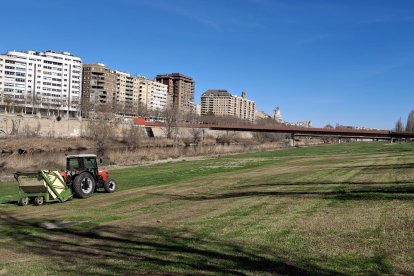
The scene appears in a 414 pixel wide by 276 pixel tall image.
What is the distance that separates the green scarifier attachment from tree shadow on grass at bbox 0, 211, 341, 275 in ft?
20.1

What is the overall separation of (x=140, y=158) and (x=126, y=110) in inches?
3950

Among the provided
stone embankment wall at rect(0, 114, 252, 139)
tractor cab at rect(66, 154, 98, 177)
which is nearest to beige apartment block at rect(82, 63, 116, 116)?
stone embankment wall at rect(0, 114, 252, 139)

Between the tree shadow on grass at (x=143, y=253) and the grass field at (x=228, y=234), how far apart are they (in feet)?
0.06

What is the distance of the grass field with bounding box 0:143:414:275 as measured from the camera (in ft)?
25.1

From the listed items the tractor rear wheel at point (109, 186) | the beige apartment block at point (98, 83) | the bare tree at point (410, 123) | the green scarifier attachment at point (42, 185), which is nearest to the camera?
the green scarifier attachment at point (42, 185)

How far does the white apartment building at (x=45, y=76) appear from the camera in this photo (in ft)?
509

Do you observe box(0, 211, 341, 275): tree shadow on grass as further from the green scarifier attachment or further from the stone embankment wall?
the stone embankment wall

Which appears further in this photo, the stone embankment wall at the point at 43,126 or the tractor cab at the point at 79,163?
the stone embankment wall at the point at 43,126

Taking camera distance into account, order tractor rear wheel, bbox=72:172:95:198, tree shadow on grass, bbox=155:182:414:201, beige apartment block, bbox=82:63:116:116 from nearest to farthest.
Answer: tree shadow on grass, bbox=155:182:414:201 < tractor rear wheel, bbox=72:172:95:198 < beige apartment block, bbox=82:63:116:116

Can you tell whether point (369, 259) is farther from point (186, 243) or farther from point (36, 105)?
point (36, 105)

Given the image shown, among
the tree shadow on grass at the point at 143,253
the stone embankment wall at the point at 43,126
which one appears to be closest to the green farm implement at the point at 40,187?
the tree shadow on grass at the point at 143,253

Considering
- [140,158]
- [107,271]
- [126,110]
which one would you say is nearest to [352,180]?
[107,271]

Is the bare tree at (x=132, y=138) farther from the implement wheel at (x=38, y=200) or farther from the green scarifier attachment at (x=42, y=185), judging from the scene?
the implement wheel at (x=38, y=200)

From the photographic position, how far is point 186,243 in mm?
9453
